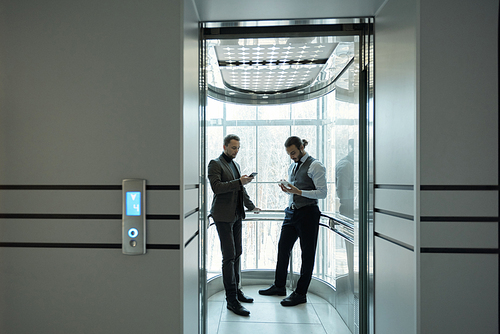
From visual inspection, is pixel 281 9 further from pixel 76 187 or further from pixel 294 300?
pixel 294 300

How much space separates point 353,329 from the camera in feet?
7.86

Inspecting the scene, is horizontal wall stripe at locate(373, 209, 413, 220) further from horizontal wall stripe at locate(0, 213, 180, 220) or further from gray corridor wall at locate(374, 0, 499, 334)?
horizontal wall stripe at locate(0, 213, 180, 220)

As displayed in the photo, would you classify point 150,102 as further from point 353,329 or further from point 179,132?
point 353,329

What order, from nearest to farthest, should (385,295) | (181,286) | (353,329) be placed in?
1. (181,286)
2. (385,295)
3. (353,329)

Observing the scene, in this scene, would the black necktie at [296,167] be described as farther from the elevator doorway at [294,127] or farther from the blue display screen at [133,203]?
the blue display screen at [133,203]

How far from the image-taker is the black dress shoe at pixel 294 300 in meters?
3.09

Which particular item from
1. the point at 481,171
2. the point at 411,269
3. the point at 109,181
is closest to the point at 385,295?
the point at 411,269

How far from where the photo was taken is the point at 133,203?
1731mm

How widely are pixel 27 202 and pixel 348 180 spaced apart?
7.33 ft

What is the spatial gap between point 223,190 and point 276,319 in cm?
123

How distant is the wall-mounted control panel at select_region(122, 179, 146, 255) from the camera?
1724mm

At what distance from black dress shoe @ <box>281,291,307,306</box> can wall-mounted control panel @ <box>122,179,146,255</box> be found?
1863mm

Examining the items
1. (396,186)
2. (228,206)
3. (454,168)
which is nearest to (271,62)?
(228,206)

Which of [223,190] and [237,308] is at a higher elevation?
[223,190]
